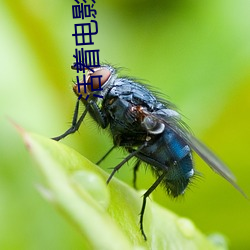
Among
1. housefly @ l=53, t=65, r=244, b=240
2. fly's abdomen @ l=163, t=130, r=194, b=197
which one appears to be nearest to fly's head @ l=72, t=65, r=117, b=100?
housefly @ l=53, t=65, r=244, b=240

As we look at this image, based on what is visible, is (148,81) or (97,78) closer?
(97,78)

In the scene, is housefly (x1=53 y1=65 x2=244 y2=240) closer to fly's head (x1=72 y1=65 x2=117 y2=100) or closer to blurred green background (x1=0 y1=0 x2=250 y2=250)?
fly's head (x1=72 y1=65 x2=117 y2=100)

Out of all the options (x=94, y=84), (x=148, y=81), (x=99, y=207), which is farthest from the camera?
(x=148, y=81)

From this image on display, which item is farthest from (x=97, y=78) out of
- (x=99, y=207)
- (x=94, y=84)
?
(x=99, y=207)

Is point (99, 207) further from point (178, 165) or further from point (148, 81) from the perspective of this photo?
point (148, 81)

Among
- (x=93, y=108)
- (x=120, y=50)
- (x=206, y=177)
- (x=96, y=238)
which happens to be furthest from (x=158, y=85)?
(x=96, y=238)

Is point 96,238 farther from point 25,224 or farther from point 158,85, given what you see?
point 158,85

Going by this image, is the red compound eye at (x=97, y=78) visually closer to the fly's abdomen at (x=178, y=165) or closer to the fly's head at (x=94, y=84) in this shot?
the fly's head at (x=94, y=84)
